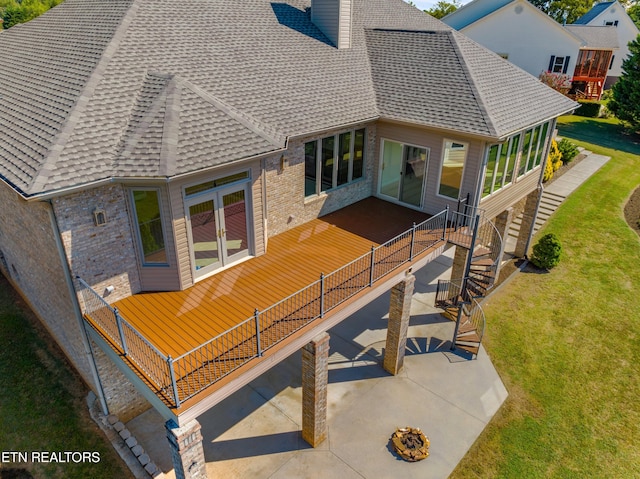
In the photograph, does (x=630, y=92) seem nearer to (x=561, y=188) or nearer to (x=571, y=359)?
(x=561, y=188)

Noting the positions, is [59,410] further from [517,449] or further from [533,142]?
[533,142]

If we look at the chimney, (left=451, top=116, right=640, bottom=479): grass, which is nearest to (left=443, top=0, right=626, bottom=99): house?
(left=451, top=116, right=640, bottom=479): grass

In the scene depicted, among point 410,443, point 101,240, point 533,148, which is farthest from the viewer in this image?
point 533,148

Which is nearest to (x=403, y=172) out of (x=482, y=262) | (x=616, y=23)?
(x=482, y=262)

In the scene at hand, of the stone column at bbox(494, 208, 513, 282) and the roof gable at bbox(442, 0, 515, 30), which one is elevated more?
the roof gable at bbox(442, 0, 515, 30)

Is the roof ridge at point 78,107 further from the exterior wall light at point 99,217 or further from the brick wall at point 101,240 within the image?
the exterior wall light at point 99,217

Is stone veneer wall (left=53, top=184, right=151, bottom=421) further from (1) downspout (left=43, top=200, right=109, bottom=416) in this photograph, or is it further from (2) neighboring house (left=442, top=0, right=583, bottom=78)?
(2) neighboring house (left=442, top=0, right=583, bottom=78)
